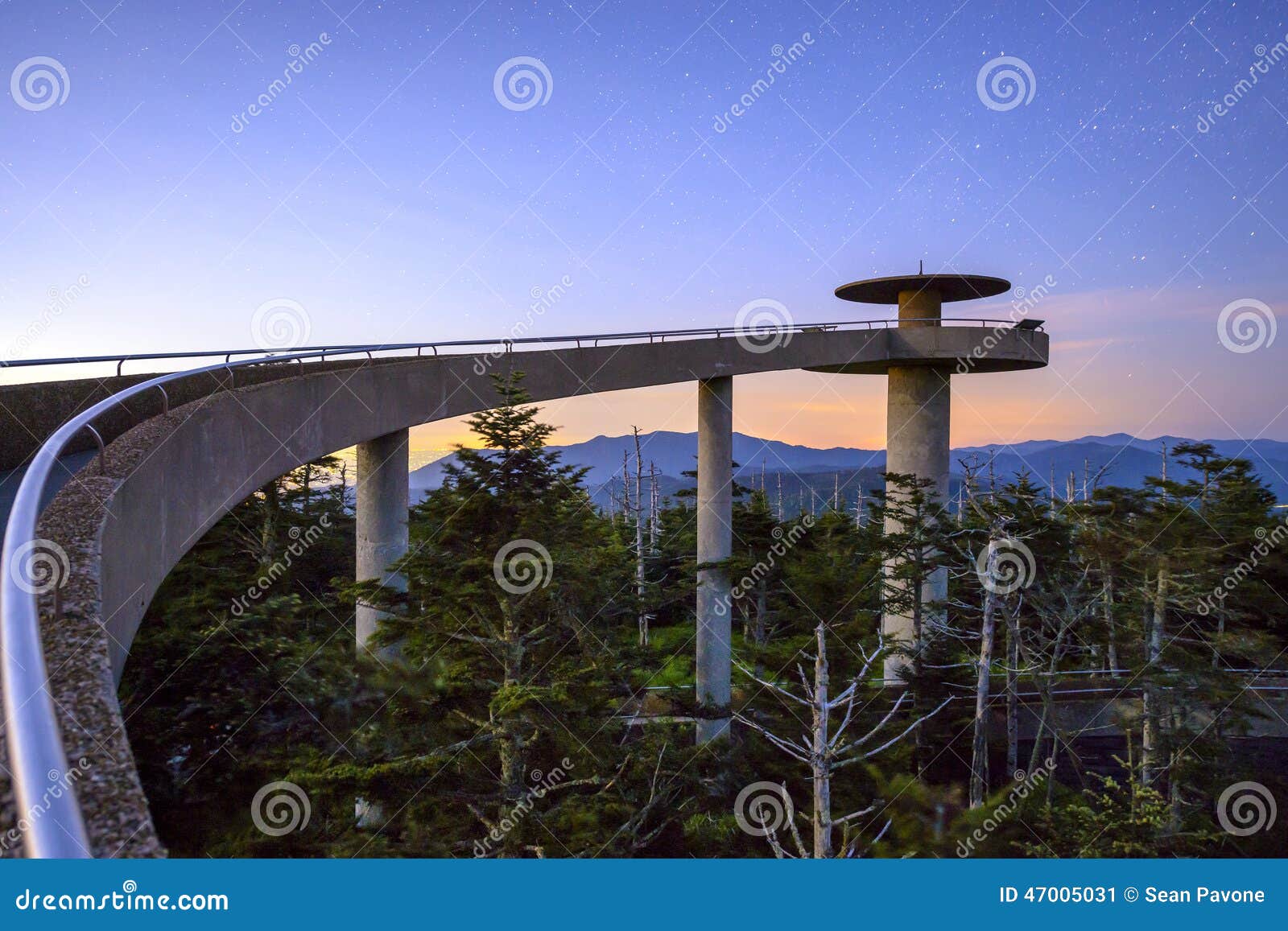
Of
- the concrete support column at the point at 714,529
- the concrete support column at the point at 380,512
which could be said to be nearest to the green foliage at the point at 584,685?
the concrete support column at the point at 714,529

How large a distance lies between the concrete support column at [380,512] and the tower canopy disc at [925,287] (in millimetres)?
14210

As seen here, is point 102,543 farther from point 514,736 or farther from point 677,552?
point 677,552

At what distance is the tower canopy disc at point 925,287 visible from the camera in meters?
21.8

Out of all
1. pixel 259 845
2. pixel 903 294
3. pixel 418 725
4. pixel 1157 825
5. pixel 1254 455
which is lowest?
pixel 1157 825

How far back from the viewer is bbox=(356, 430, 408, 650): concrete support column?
44.5 ft

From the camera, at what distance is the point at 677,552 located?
31.9m

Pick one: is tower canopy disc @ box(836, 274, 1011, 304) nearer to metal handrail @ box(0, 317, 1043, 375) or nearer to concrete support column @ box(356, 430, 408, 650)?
metal handrail @ box(0, 317, 1043, 375)

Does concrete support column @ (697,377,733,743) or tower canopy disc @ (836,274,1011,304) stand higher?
tower canopy disc @ (836,274,1011,304)

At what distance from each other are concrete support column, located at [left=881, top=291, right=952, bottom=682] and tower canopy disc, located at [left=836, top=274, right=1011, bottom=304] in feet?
1.11

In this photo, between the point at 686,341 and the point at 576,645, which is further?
the point at 686,341

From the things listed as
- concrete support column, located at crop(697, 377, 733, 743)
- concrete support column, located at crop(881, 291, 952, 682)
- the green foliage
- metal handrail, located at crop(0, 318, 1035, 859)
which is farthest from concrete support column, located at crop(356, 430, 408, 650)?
concrete support column, located at crop(881, 291, 952, 682)
